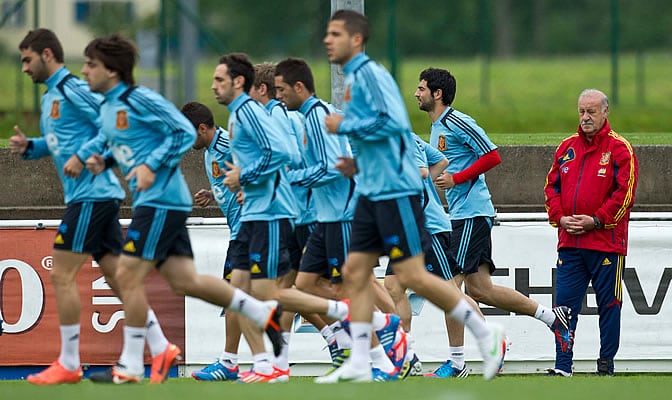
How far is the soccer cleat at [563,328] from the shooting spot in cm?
1178

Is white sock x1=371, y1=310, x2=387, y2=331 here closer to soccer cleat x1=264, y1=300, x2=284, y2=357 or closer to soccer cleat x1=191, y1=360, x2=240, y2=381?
soccer cleat x1=264, y1=300, x2=284, y2=357

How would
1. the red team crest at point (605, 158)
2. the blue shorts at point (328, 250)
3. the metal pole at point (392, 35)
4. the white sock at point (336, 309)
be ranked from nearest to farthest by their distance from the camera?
the white sock at point (336, 309) → the blue shorts at point (328, 250) → the red team crest at point (605, 158) → the metal pole at point (392, 35)

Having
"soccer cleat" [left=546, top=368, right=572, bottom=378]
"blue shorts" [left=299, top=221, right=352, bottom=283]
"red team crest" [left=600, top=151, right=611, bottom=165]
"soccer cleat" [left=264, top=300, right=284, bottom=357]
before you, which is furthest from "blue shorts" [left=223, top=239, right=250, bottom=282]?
"red team crest" [left=600, top=151, right=611, bottom=165]

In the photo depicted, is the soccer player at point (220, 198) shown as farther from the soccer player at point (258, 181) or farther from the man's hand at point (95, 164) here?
Answer: the man's hand at point (95, 164)

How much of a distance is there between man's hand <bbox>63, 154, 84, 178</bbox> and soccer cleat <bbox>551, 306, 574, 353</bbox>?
15.1ft

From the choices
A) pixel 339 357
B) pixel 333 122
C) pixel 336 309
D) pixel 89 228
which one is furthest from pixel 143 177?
pixel 339 357

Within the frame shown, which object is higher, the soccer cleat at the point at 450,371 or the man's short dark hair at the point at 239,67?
the man's short dark hair at the point at 239,67

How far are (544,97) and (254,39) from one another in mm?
5164

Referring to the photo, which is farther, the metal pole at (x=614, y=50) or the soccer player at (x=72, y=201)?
the metal pole at (x=614, y=50)

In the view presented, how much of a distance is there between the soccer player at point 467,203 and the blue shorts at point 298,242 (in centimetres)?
126

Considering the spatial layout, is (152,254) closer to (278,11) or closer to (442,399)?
(442,399)

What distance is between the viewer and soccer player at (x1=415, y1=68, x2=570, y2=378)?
470 inches

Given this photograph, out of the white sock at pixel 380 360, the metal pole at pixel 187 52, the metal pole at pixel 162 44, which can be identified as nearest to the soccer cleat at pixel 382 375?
the white sock at pixel 380 360

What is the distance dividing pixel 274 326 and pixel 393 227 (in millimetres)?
1252
